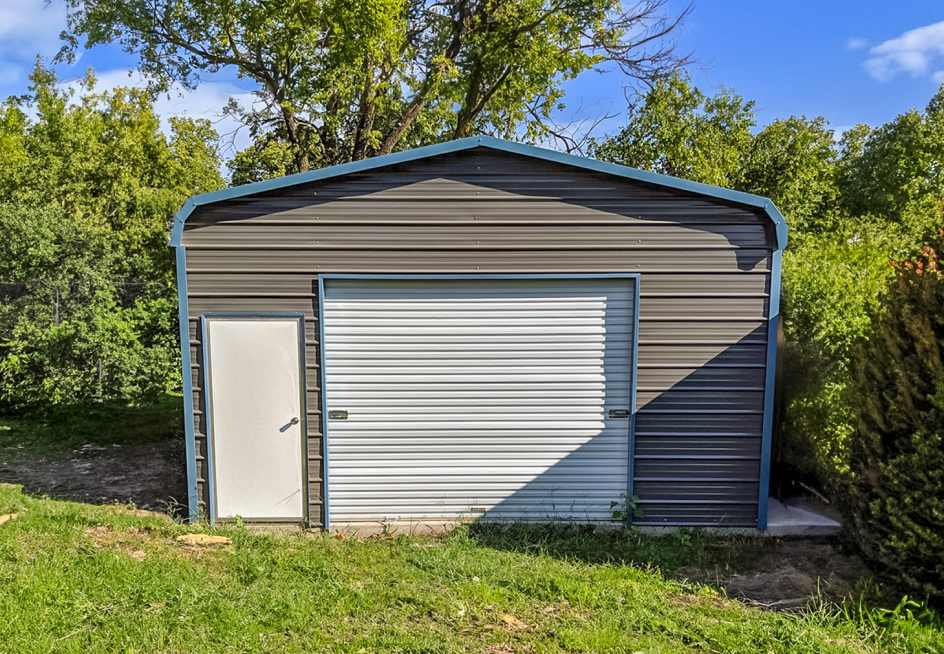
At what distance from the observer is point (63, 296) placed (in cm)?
1042

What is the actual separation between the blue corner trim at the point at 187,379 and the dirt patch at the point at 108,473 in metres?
0.60

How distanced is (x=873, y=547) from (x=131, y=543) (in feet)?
19.2

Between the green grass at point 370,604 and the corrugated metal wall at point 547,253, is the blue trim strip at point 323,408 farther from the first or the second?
the green grass at point 370,604

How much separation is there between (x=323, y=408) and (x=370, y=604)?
198cm

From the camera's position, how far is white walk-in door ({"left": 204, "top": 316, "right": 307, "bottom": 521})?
5.59 m

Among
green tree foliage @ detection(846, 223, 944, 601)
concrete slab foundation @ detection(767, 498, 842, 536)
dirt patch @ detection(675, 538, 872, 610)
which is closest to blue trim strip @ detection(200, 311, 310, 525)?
dirt patch @ detection(675, 538, 872, 610)

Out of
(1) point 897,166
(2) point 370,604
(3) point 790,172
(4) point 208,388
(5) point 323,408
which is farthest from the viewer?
(1) point 897,166

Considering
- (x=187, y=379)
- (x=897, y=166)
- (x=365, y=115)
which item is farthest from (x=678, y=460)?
(x=897, y=166)

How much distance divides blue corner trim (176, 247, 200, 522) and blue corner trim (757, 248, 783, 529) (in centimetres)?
522

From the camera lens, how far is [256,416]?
5660mm

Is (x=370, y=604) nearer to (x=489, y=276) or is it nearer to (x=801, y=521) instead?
(x=489, y=276)

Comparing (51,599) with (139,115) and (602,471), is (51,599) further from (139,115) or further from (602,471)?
(139,115)

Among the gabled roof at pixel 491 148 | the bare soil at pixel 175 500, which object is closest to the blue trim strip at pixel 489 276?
the gabled roof at pixel 491 148

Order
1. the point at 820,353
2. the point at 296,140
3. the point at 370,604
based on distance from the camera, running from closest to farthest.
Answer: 1. the point at 370,604
2. the point at 820,353
3. the point at 296,140
